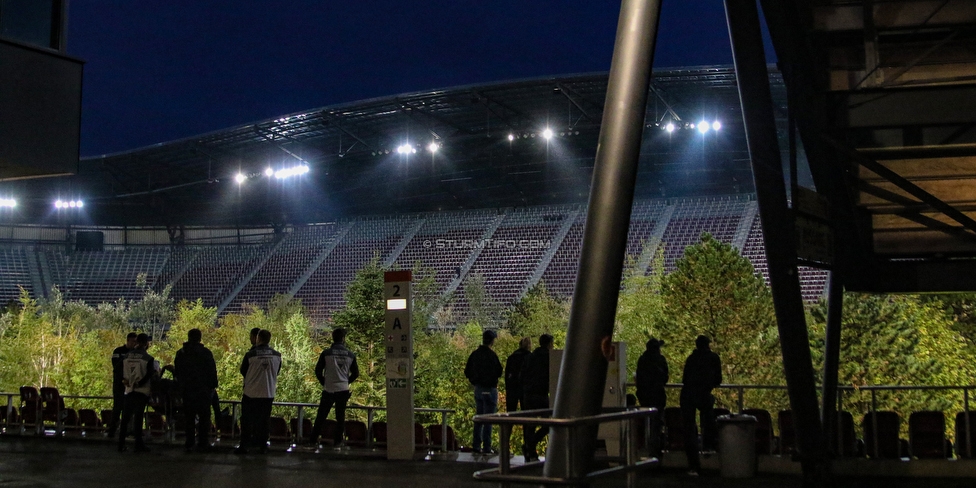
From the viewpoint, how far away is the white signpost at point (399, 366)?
40.2ft

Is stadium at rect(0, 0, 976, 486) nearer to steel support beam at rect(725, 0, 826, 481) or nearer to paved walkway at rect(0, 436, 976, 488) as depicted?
steel support beam at rect(725, 0, 826, 481)

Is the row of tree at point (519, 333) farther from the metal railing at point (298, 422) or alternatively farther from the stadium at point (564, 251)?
the metal railing at point (298, 422)

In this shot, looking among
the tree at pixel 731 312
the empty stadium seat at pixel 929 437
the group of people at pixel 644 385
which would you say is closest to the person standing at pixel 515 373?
the group of people at pixel 644 385

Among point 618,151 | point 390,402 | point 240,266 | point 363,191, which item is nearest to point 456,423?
point 363,191

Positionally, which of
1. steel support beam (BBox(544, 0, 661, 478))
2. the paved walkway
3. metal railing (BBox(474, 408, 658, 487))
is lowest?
the paved walkway

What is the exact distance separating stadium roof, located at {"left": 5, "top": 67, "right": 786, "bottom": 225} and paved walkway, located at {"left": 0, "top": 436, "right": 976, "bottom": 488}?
29.0m

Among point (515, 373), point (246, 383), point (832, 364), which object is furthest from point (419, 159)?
point (832, 364)

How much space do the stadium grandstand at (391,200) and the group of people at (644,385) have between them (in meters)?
28.1

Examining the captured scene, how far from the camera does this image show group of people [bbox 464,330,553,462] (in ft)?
39.2

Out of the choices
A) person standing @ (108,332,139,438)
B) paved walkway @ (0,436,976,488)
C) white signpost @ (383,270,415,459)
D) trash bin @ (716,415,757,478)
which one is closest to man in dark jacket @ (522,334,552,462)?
paved walkway @ (0,436,976,488)

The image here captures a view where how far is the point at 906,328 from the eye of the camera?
35.1 metres

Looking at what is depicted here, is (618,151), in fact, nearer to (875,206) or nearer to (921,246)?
(875,206)

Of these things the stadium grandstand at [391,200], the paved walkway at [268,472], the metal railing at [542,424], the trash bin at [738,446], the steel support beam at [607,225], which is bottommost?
the paved walkway at [268,472]

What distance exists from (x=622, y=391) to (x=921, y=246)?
4.90 meters
